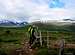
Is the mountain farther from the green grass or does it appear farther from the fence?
the fence

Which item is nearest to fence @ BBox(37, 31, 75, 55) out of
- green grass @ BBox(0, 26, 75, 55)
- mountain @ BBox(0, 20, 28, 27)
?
green grass @ BBox(0, 26, 75, 55)

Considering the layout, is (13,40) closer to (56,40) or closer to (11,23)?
(11,23)

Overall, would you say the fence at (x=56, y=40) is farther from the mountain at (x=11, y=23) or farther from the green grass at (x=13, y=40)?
the mountain at (x=11, y=23)

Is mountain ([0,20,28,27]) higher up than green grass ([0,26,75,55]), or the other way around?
mountain ([0,20,28,27])

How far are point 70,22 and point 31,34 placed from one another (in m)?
0.73

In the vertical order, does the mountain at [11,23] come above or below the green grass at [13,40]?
above

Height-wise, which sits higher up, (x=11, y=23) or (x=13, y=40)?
(x=11, y=23)

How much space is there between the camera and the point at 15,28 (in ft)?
9.96

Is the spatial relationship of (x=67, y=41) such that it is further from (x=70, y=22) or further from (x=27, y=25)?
(x=27, y=25)

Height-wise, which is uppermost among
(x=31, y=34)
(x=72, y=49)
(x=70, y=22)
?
(x=70, y=22)

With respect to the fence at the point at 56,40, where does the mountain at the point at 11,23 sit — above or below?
above

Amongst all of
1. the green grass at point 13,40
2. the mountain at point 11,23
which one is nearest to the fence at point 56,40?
the green grass at point 13,40

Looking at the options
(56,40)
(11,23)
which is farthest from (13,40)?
(56,40)

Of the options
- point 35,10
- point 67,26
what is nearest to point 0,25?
point 35,10
